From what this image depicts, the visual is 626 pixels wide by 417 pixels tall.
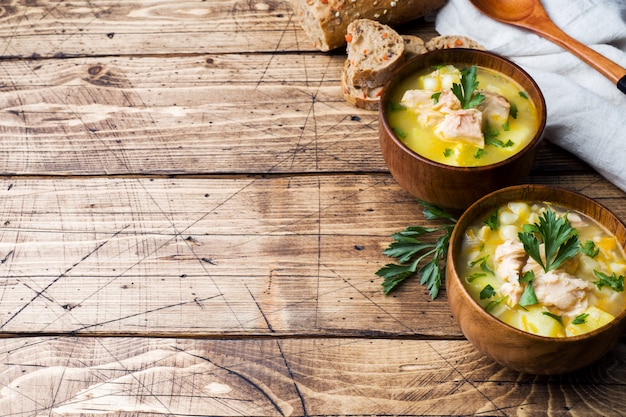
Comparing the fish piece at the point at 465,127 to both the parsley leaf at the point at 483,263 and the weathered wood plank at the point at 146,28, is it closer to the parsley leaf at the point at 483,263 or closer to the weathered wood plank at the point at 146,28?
the parsley leaf at the point at 483,263

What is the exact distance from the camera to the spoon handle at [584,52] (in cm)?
190

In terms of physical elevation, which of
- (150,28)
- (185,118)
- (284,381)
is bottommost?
(284,381)

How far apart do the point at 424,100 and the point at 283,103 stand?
0.48 m

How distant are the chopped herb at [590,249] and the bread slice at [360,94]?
772 millimetres

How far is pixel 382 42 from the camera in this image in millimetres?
2047

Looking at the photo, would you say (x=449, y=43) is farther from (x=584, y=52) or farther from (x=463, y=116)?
(x=463, y=116)

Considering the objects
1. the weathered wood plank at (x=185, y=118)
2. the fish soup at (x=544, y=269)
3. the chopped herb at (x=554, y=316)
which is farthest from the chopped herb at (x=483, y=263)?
the weathered wood plank at (x=185, y=118)

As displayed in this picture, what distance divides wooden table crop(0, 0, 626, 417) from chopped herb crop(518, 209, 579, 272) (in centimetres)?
27

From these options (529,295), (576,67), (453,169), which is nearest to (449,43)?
(576,67)

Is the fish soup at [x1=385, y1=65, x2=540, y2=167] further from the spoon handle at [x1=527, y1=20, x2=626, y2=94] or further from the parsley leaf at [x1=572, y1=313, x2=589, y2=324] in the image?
the parsley leaf at [x1=572, y1=313, x2=589, y2=324]

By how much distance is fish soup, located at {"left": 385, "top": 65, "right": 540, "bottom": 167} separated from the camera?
1669 millimetres

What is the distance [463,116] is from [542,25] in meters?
0.61

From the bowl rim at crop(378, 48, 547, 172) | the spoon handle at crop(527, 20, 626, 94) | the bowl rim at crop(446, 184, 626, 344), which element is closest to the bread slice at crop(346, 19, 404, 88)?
the bowl rim at crop(378, 48, 547, 172)

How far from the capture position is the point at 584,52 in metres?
1.97
